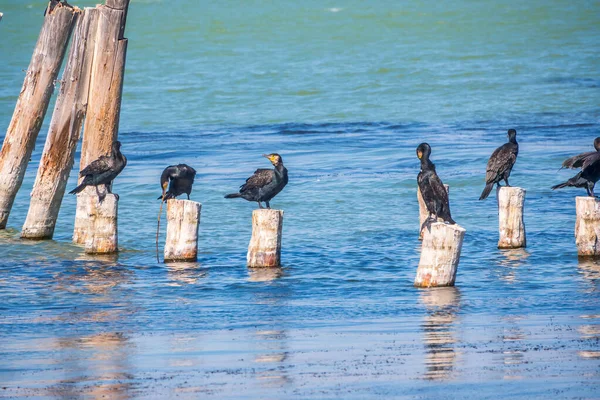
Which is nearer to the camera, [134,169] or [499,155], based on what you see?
[499,155]

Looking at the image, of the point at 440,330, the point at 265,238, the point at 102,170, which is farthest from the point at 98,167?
the point at 440,330

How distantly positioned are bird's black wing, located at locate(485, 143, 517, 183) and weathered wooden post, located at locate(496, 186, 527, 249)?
0.22 meters

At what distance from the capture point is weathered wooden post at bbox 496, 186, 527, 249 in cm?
1223

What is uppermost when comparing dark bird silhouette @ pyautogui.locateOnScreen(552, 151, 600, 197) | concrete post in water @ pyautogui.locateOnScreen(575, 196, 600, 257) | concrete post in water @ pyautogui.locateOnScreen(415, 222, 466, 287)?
dark bird silhouette @ pyautogui.locateOnScreen(552, 151, 600, 197)

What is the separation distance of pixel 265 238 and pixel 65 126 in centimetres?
293

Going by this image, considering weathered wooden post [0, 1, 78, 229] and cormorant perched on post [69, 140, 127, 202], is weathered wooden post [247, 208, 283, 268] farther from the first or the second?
weathered wooden post [0, 1, 78, 229]

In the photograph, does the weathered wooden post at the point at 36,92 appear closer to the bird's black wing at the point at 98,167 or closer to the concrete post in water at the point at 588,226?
the bird's black wing at the point at 98,167

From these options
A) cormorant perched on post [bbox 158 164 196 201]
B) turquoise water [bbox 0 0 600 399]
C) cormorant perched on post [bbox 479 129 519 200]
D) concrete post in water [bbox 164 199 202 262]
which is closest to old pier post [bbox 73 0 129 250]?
cormorant perched on post [bbox 158 164 196 201]

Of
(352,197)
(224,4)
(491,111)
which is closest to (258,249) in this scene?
(352,197)

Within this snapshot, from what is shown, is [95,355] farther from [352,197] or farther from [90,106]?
[352,197]

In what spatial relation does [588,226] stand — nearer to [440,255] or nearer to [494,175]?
[494,175]

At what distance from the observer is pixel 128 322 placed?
353 inches

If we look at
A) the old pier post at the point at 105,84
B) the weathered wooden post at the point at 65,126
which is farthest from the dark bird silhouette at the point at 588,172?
the weathered wooden post at the point at 65,126

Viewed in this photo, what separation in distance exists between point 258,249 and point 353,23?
155 ft
